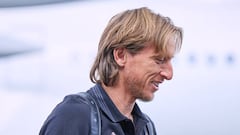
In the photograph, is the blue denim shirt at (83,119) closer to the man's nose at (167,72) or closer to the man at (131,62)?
the man at (131,62)

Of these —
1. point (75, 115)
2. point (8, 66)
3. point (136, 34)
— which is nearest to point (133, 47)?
point (136, 34)

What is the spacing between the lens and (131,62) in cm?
93

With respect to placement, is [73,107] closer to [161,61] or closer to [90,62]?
[161,61]

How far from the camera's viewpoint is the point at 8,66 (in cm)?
162

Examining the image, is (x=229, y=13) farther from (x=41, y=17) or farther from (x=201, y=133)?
(x=41, y=17)

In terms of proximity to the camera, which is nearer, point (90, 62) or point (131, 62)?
point (131, 62)

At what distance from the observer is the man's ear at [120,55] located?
3.07 ft

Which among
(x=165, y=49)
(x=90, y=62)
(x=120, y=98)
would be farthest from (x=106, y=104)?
(x=90, y=62)

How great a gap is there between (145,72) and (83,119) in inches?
6.2

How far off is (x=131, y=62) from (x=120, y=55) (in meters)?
0.03

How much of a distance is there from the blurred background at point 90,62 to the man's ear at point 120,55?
0.65 meters

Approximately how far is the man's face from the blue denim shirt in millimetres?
53

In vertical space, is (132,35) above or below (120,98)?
above

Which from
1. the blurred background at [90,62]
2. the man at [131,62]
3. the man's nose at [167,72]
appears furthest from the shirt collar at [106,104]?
the blurred background at [90,62]
